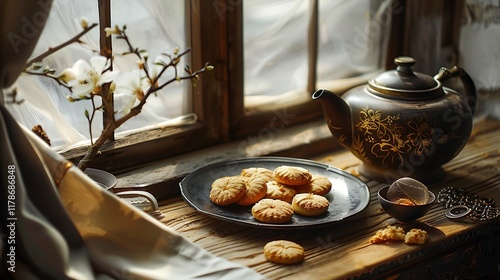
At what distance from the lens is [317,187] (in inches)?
61.2

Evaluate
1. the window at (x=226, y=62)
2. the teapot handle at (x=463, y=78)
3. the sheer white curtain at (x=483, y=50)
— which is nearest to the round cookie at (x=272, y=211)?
the window at (x=226, y=62)

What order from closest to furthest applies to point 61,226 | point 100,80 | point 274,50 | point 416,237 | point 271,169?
point 61,226, point 100,80, point 416,237, point 271,169, point 274,50

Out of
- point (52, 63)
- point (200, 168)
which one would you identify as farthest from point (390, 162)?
point (52, 63)

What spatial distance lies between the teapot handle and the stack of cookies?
1.22 ft

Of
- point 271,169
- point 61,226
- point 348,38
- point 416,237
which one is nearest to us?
point 61,226

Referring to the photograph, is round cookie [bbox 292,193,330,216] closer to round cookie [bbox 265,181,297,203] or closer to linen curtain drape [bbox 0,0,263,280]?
round cookie [bbox 265,181,297,203]

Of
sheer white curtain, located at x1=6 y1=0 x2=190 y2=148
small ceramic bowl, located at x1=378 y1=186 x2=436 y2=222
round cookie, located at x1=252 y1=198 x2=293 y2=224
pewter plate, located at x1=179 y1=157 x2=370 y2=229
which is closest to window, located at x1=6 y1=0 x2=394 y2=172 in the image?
sheer white curtain, located at x1=6 y1=0 x2=190 y2=148

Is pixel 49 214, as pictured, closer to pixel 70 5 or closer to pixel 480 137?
pixel 70 5

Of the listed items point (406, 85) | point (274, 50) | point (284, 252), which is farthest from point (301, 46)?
point (284, 252)

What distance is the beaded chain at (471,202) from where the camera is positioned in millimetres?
1549

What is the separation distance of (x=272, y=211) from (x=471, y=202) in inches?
17.8

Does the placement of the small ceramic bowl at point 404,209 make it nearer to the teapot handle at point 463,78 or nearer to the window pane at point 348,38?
the teapot handle at point 463,78

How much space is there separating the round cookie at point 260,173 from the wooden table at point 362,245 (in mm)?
138

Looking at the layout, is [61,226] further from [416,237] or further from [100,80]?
[416,237]
